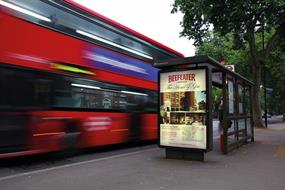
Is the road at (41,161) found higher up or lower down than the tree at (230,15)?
lower down

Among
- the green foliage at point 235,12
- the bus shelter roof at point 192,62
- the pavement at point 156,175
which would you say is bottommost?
the pavement at point 156,175

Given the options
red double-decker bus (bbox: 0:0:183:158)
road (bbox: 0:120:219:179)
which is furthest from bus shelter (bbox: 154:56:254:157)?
road (bbox: 0:120:219:179)

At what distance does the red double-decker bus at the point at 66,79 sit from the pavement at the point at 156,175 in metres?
1.06

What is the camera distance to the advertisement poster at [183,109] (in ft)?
A: 33.9

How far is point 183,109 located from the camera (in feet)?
34.8

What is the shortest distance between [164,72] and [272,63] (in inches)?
1172

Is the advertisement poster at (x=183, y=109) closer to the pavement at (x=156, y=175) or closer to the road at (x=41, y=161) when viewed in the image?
the pavement at (x=156, y=175)

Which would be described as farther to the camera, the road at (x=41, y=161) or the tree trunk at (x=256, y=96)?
the tree trunk at (x=256, y=96)

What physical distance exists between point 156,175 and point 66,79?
370cm

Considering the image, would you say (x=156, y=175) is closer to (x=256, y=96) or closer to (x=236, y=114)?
(x=236, y=114)

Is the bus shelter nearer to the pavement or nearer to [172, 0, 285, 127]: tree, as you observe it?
the pavement

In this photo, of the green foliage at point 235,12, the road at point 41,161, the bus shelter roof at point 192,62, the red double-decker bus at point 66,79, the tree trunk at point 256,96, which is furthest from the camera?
the tree trunk at point 256,96

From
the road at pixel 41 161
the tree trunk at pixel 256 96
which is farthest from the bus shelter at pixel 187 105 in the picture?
the tree trunk at pixel 256 96

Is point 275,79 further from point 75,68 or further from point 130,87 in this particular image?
point 75,68
